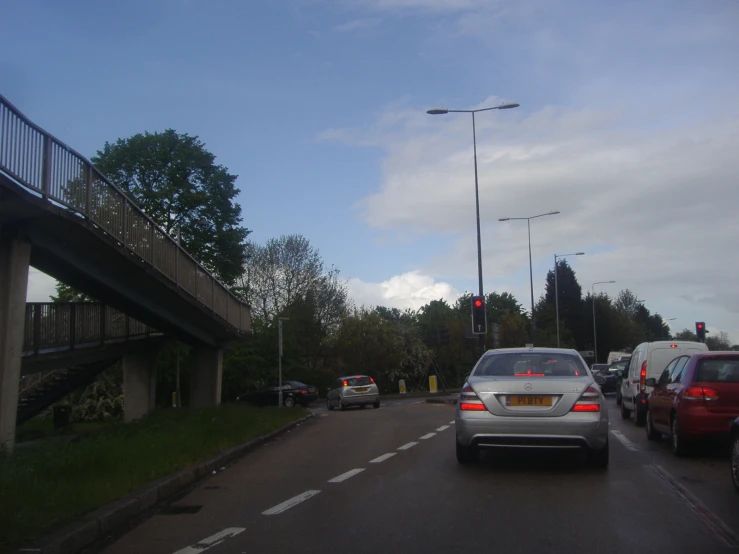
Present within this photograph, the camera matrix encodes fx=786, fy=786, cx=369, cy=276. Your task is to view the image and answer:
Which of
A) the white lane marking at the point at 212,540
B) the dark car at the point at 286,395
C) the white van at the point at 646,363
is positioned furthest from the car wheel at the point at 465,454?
the dark car at the point at 286,395

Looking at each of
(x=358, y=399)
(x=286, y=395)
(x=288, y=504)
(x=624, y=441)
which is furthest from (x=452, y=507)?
(x=286, y=395)

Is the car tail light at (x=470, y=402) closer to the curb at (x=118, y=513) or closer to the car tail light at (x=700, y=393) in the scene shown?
the car tail light at (x=700, y=393)

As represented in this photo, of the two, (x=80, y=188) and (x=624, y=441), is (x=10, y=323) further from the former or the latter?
(x=624, y=441)

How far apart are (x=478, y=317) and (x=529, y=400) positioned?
18508mm

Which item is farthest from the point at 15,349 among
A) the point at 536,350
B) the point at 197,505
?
the point at 536,350

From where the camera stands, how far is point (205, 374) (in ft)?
96.1

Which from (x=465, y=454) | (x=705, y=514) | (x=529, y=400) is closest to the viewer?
(x=705, y=514)

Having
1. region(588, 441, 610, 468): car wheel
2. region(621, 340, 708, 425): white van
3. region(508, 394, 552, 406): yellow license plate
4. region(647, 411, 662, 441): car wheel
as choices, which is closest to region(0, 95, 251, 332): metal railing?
region(508, 394, 552, 406): yellow license plate

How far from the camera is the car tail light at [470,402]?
977 centimetres

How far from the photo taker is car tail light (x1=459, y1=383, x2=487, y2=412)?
9.77m

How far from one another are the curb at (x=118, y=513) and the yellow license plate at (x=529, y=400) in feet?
13.4

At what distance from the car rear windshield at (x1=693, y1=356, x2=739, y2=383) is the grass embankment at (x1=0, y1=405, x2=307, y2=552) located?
7155mm

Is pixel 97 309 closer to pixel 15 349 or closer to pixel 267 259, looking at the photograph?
pixel 15 349

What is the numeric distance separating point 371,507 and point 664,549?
2860mm
